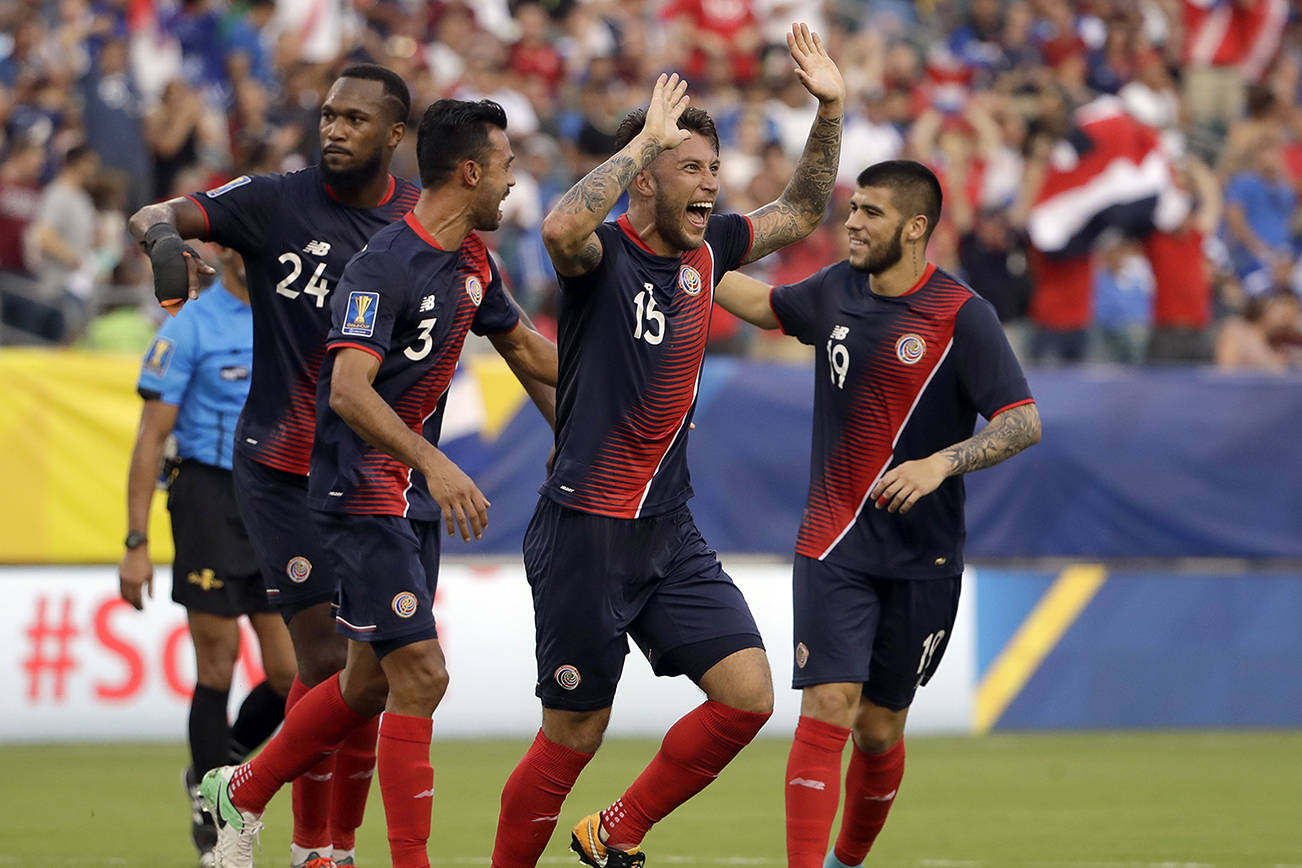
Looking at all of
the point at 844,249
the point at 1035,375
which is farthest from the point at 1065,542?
the point at 844,249

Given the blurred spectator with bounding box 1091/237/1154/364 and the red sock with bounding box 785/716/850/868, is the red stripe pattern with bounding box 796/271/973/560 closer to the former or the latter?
the red sock with bounding box 785/716/850/868

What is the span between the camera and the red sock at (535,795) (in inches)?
255

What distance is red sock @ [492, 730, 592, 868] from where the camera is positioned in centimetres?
648

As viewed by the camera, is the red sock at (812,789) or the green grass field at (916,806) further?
the green grass field at (916,806)

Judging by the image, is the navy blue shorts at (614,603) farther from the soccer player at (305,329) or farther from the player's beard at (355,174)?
the player's beard at (355,174)

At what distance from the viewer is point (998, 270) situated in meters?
15.2

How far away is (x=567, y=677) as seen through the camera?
6410mm

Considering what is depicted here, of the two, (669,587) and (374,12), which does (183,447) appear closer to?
(669,587)

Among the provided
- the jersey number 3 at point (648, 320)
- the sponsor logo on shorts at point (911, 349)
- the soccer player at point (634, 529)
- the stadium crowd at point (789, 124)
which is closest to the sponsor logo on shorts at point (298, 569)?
the soccer player at point (634, 529)

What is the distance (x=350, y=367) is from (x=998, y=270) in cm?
980

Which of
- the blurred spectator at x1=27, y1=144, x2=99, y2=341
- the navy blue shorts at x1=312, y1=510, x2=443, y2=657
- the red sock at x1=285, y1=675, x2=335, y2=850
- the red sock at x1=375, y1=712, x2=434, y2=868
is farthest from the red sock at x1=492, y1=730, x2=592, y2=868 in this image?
the blurred spectator at x1=27, y1=144, x2=99, y2=341

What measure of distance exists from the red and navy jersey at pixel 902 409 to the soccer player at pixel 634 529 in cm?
71

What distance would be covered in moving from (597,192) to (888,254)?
1568 millimetres

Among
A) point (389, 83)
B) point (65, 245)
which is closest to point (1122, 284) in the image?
point (65, 245)
